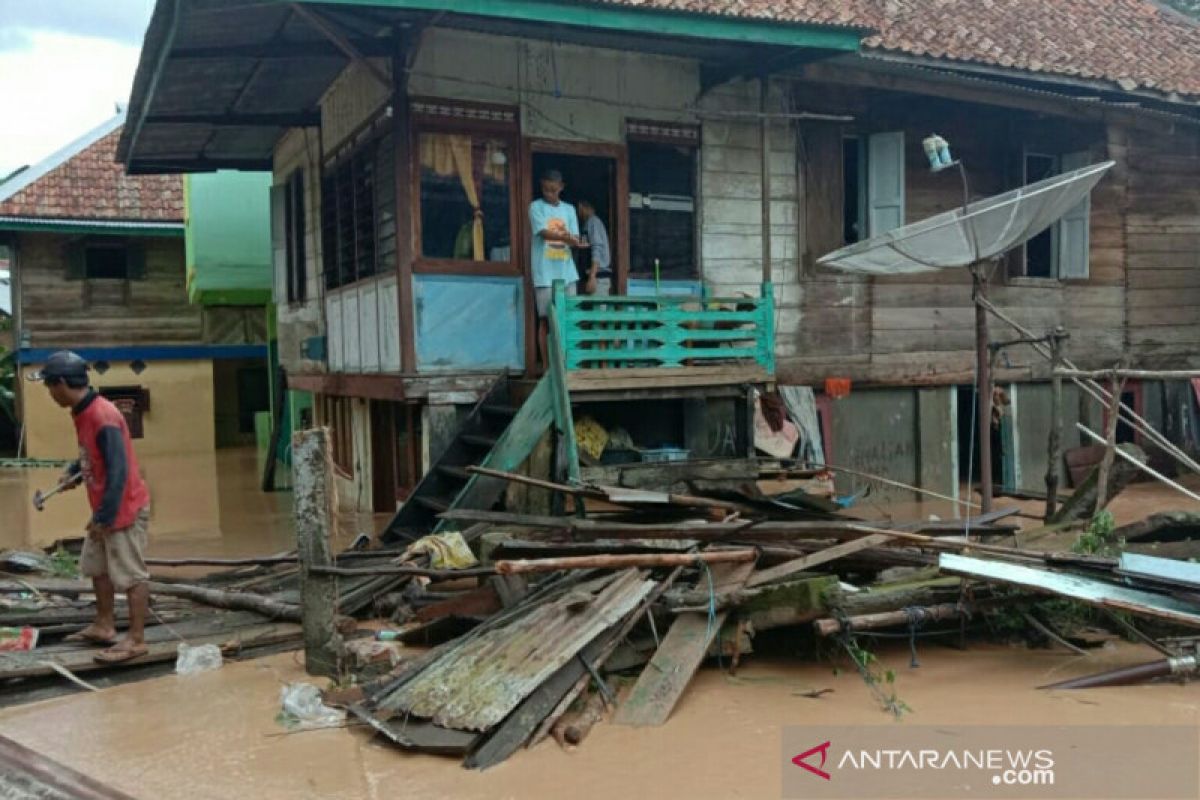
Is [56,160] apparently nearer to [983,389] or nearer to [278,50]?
[278,50]

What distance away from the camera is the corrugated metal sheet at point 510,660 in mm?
5066

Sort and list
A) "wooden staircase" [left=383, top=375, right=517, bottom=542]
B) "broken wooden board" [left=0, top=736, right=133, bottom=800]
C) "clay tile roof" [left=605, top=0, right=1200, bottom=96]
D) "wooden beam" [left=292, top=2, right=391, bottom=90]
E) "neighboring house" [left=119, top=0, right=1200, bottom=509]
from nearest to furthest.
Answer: "broken wooden board" [left=0, top=736, right=133, bottom=800]
"wooden beam" [left=292, top=2, right=391, bottom=90]
"wooden staircase" [left=383, top=375, right=517, bottom=542]
"neighboring house" [left=119, top=0, right=1200, bottom=509]
"clay tile roof" [left=605, top=0, right=1200, bottom=96]

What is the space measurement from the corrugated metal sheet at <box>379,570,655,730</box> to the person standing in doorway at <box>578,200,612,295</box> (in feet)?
14.6

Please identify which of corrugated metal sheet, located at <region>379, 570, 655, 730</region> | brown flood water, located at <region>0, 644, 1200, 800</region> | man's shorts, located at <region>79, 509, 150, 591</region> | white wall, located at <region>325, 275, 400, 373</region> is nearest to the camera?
brown flood water, located at <region>0, 644, 1200, 800</region>

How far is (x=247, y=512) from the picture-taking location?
544 inches

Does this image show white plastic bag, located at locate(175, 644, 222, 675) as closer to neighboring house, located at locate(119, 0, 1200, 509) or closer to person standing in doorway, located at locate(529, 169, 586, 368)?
neighboring house, located at locate(119, 0, 1200, 509)

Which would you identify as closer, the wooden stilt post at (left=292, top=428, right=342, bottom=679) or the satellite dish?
the wooden stilt post at (left=292, top=428, right=342, bottom=679)

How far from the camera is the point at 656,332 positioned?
9289mm

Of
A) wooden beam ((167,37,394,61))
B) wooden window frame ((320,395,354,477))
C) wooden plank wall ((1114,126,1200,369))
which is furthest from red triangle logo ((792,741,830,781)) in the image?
wooden plank wall ((1114,126,1200,369))

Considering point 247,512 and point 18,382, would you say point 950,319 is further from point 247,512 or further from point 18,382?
point 18,382

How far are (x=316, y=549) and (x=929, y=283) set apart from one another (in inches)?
333

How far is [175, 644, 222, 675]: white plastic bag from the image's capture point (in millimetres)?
6215

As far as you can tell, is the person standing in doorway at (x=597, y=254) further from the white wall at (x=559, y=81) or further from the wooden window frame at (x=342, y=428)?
the wooden window frame at (x=342, y=428)

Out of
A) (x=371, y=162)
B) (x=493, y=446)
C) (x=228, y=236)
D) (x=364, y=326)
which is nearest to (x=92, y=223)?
(x=228, y=236)
